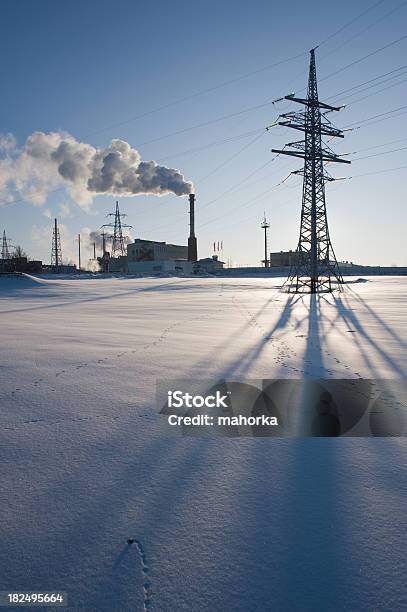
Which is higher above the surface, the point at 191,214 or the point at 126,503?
the point at 191,214

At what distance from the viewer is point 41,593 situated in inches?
55.4

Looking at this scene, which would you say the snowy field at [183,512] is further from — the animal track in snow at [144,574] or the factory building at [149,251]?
the factory building at [149,251]

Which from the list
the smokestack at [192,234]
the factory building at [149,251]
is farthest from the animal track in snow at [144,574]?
the factory building at [149,251]

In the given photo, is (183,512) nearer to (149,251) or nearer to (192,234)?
(192,234)

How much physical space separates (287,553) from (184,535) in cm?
45

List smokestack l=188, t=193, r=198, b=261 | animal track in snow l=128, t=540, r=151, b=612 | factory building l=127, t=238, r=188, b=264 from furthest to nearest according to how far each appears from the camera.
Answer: factory building l=127, t=238, r=188, b=264 → smokestack l=188, t=193, r=198, b=261 → animal track in snow l=128, t=540, r=151, b=612

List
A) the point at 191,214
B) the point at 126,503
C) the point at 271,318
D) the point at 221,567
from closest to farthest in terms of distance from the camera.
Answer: the point at 221,567
the point at 126,503
the point at 271,318
the point at 191,214

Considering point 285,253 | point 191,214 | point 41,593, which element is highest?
point 191,214

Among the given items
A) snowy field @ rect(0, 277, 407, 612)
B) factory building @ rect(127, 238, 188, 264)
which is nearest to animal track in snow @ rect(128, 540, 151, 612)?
snowy field @ rect(0, 277, 407, 612)

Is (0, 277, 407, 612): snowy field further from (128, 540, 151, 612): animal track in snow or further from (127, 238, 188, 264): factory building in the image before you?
(127, 238, 188, 264): factory building

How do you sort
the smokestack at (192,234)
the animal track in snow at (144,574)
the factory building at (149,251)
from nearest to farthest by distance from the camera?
the animal track in snow at (144,574), the smokestack at (192,234), the factory building at (149,251)

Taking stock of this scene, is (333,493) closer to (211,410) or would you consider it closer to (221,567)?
(221,567)

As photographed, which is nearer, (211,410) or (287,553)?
(287,553)

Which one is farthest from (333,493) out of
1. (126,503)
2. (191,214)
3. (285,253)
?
(285,253)
